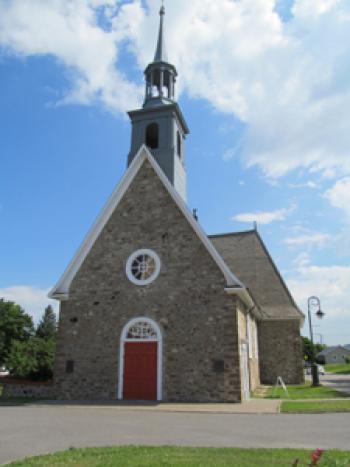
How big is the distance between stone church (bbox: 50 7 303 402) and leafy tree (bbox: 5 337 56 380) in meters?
2.32

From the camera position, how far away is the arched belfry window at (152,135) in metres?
22.8

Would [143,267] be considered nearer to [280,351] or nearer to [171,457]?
[171,457]

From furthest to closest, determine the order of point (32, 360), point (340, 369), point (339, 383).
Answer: point (340, 369) → point (339, 383) → point (32, 360)

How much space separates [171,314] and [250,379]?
5.75 m

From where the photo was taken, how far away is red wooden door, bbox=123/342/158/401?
1638 centimetres

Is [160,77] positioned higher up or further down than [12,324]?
higher up

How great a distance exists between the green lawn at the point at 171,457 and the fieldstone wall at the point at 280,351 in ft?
62.3

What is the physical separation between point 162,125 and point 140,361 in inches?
481

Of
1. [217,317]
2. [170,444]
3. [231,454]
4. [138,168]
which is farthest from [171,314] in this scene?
[231,454]

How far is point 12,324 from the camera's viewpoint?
47031 millimetres

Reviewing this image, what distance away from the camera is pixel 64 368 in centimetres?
1753

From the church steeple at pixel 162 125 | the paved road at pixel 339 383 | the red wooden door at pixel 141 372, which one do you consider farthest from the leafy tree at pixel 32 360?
the paved road at pixel 339 383

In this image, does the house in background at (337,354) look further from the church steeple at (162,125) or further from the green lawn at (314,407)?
the green lawn at (314,407)

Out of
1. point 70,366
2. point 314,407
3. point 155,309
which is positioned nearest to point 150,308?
point 155,309
